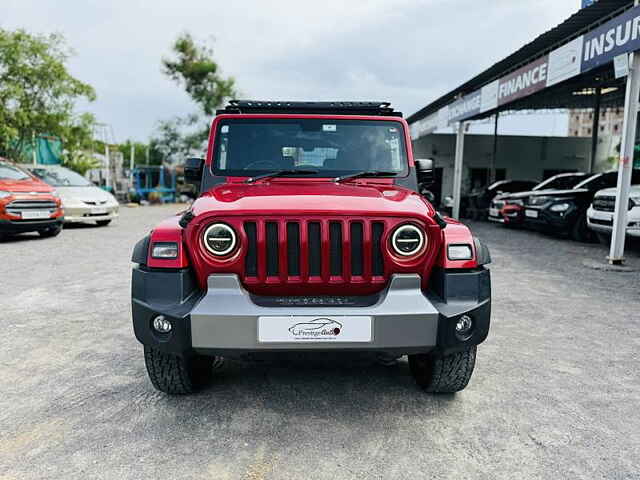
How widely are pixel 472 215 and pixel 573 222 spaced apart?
7111 millimetres

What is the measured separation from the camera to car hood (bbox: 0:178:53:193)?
9.95m

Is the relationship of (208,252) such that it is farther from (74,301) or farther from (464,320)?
(74,301)

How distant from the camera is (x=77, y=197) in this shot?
12.9m

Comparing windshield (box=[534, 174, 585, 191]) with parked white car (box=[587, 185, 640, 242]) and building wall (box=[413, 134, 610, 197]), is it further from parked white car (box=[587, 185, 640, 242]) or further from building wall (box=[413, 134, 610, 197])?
building wall (box=[413, 134, 610, 197])

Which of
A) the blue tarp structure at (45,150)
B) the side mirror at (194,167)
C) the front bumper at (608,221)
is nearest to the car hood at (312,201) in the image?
the side mirror at (194,167)

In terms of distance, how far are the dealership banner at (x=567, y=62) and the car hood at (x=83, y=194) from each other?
1004cm

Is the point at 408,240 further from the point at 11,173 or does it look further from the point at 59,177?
the point at 59,177

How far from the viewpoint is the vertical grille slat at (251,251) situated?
2.72 m

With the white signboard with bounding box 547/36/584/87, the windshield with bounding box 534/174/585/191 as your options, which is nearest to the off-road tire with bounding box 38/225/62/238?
the white signboard with bounding box 547/36/584/87

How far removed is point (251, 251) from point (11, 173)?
10.0 meters

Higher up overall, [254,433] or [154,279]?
[154,279]

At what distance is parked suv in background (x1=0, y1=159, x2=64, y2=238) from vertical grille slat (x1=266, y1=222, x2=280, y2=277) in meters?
8.87

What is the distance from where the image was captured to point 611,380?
350 cm

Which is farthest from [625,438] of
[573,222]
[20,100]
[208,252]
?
[20,100]
